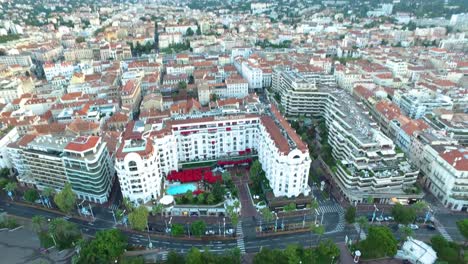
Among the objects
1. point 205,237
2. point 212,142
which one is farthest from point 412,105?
point 205,237

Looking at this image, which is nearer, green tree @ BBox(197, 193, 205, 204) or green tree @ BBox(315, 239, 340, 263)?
green tree @ BBox(315, 239, 340, 263)

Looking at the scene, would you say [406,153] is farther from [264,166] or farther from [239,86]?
[239,86]

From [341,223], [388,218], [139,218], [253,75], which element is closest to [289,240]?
[341,223]

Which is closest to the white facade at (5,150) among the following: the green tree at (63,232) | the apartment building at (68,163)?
the apartment building at (68,163)

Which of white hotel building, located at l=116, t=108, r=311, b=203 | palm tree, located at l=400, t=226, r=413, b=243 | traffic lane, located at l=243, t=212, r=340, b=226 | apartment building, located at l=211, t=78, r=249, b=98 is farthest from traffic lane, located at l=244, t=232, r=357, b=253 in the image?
apartment building, located at l=211, t=78, r=249, b=98

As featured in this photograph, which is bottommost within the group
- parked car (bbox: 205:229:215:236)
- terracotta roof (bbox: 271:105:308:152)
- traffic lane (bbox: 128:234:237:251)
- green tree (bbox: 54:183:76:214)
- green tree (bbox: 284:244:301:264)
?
traffic lane (bbox: 128:234:237:251)

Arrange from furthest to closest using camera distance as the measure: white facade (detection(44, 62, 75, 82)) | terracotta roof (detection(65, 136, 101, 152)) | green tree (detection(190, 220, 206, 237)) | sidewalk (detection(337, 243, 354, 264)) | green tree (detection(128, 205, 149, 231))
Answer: white facade (detection(44, 62, 75, 82))
terracotta roof (detection(65, 136, 101, 152))
green tree (detection(190, 220, 206, 237))
green tree (detection(128, 205, 149, 231))
sidewalk (detection(337, 243, 354, 264))

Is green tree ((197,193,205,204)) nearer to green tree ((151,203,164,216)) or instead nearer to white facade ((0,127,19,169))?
green tree ((151,203,164,216))
